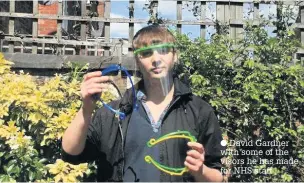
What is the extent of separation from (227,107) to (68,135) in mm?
2629

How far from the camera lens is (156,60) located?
1698 mm

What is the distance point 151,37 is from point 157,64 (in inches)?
6.1

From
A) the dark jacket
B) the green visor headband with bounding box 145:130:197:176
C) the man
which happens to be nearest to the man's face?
the man

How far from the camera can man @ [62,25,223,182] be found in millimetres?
1677

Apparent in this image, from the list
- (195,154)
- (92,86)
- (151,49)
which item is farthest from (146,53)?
(195,154)

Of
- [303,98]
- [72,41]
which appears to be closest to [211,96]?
[303,98]

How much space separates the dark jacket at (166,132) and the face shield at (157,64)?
8 cm

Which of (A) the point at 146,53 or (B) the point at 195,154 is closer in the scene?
(B) the point at 195,154

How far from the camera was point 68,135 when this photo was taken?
1663 millimetres

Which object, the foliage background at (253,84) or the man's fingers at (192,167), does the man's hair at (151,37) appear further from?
the foliage background at (253,84)

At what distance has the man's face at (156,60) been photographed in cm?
170

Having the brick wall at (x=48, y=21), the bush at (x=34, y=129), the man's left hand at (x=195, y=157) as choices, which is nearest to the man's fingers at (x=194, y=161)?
the man's left hand at (x=195, y=157)

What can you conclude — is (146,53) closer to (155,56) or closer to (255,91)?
(155,56)

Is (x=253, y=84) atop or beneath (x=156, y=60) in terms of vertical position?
beneath
